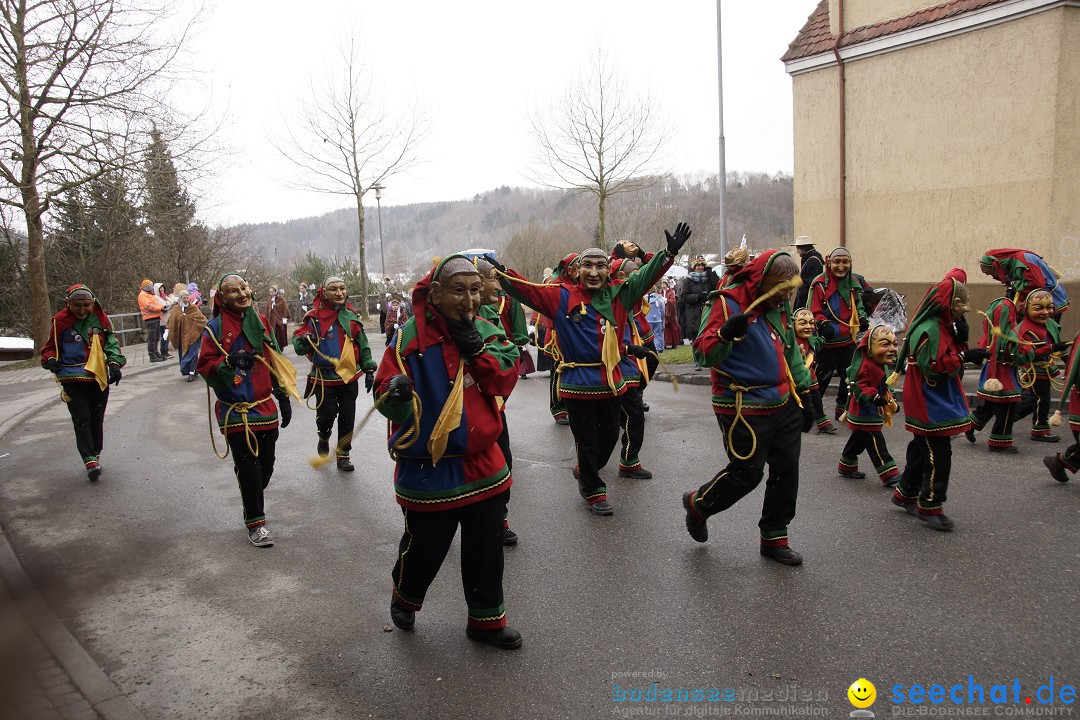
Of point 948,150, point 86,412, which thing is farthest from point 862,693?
point 948,150

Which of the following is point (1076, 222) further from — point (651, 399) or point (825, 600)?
point (825, 600)

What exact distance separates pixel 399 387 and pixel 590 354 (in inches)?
113

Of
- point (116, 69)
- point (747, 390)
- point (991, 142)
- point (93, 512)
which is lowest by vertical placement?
point (93, 512)

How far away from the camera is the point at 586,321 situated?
6.42 m

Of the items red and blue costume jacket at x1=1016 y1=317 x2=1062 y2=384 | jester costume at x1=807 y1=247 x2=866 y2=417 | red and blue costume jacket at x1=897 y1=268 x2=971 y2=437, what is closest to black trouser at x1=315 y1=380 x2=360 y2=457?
jester costume at x1=807 y1=247 x2=866 y2=417

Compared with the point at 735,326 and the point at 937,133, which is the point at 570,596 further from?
the point at 937,133

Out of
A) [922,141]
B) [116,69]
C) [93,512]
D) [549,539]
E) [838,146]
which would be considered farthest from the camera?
[116,69]

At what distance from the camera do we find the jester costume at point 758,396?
5.03m

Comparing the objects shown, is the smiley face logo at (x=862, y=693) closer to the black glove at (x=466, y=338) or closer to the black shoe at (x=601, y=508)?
the black glove at (x=466, y=338)

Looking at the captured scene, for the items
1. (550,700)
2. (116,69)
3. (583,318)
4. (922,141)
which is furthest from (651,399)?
(116,69)

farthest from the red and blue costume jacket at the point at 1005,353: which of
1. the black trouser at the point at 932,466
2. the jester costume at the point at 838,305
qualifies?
the black trouser at the point at 932,466

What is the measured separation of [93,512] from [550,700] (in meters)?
5.26

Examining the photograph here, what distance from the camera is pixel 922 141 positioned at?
13812 mm

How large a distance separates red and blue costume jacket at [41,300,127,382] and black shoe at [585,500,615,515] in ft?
16.4
